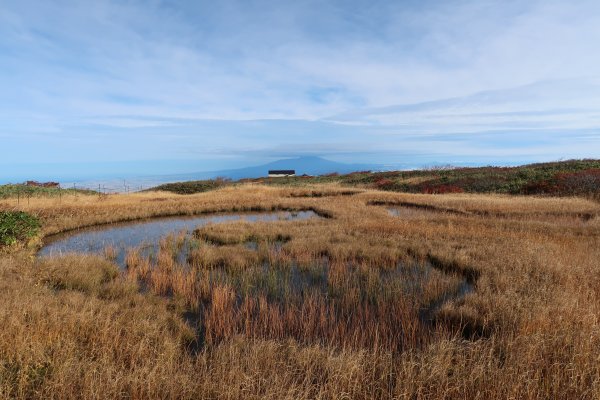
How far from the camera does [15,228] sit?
1375 cm

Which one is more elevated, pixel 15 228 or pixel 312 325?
pixel 15 228

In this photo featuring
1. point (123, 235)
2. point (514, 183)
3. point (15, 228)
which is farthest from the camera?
point (514, 183)

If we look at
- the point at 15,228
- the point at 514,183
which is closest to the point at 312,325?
the point at 15,228

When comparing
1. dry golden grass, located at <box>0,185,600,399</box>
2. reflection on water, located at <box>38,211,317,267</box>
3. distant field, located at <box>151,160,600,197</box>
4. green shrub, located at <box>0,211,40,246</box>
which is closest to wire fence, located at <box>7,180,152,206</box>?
reflection on water, located at <box>38,211,317,267</box>

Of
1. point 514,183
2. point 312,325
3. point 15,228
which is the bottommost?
point 312,325

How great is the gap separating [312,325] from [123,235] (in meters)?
15.1

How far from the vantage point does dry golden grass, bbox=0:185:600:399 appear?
445 cm

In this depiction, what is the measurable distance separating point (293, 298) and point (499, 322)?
15.4 ft

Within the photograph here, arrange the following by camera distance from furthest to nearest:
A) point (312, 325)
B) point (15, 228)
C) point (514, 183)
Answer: point (514, 183) < point (15, 228) < point (312, 325)

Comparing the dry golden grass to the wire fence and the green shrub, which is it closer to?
the green shrub

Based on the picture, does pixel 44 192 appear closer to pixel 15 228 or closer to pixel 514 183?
pixel 15 228

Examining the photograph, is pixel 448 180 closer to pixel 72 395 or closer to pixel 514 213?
pixel 514 213

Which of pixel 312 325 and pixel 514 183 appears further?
pixel 514 183

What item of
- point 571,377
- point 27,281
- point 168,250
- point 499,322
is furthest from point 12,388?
point 168,250
